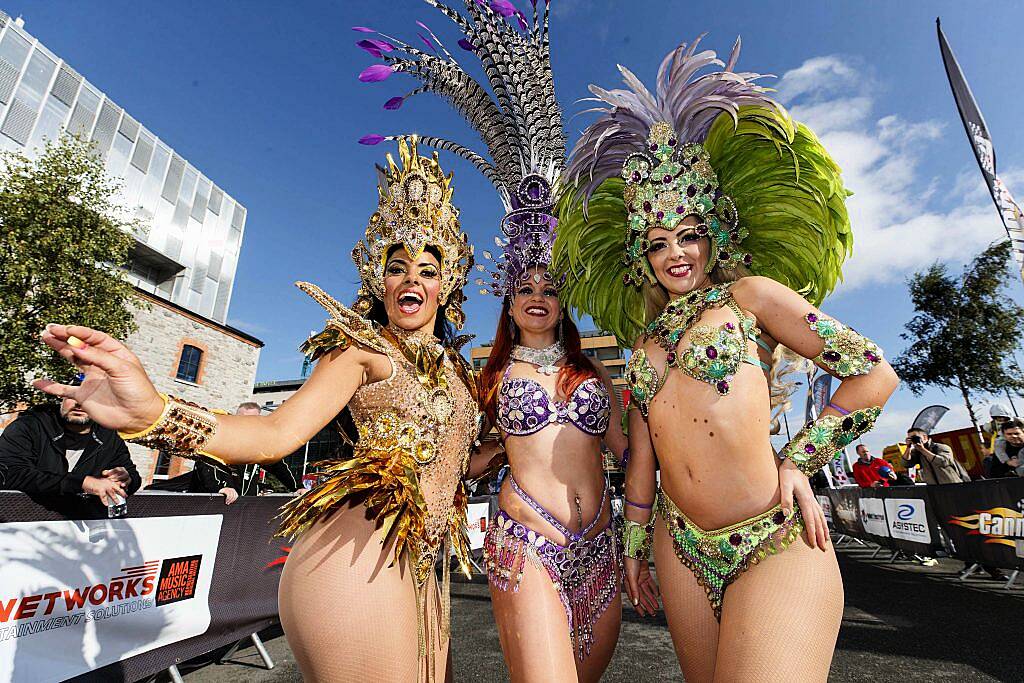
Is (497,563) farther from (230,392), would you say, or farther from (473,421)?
(230,392)

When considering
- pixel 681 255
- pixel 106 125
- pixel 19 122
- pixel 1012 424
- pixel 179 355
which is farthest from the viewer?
pixel 106 125

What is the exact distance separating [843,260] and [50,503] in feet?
14.9

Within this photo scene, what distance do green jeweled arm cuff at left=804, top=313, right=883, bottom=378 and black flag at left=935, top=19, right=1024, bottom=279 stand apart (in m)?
9.70

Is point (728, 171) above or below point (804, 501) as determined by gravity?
above

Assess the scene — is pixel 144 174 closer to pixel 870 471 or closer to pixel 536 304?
pixel 536 304

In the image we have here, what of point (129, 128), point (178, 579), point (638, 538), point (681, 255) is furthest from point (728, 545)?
point (129, 128)

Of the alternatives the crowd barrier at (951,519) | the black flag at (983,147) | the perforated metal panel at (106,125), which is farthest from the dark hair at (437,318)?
the perforated metal panel at (106,125)

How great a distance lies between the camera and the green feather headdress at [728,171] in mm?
2227

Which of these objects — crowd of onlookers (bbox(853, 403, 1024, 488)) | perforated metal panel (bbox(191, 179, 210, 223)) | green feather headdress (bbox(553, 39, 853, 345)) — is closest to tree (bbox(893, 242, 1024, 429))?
crowd of onlookers (bbox(853, 403, 1024, 488))

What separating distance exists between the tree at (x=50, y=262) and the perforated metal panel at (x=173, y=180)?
24.2 metres

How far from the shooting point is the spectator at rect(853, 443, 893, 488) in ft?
36.0

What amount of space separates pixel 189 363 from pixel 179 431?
74.9ft

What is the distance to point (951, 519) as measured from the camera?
6.97 metres

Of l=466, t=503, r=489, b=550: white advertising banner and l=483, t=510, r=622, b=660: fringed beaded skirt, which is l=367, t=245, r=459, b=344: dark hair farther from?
l=466, t=503, r=489, b=550: white advertising banner
